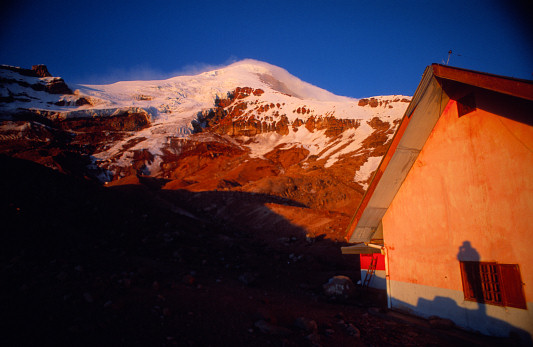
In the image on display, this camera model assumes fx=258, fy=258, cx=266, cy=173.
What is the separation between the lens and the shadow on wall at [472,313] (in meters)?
3.96

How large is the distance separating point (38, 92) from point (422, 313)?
12751 cm

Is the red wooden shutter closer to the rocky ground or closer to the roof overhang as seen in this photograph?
the rocky ground

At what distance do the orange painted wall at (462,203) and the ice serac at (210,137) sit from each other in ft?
55.1

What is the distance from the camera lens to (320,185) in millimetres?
38219

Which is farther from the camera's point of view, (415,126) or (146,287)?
(146,287)

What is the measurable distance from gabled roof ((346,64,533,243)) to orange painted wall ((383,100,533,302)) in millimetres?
198

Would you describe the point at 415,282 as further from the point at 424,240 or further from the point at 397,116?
the point at 397,116

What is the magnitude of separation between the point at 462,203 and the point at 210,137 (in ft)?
276

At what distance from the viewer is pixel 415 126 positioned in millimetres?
5344

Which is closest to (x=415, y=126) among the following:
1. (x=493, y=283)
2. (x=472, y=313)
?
(x=493, y=283)

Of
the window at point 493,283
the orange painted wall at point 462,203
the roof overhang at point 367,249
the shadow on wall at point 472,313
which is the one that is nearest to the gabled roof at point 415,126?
the orange painted wall at point 462,203

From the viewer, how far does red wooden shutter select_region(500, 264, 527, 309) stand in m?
3.96

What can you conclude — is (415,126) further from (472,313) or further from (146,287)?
(146,287)

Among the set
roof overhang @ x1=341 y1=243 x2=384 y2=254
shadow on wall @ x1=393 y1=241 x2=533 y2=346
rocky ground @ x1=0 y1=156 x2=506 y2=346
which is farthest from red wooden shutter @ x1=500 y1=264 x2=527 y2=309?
roof overhang @ x1=341 y1=243 x2=384 y2=254
